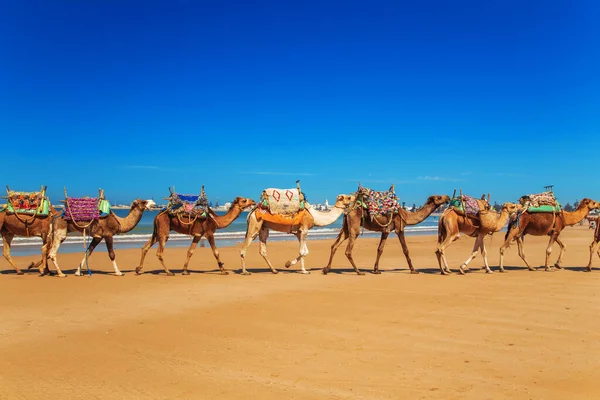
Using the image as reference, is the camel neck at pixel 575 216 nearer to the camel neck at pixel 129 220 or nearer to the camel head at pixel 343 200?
the camel head at pixel 343 200

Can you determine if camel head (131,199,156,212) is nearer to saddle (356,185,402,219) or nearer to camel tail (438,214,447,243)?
saddle (356,185,402,219)

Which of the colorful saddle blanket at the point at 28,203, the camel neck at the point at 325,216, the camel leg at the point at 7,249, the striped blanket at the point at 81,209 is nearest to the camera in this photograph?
the striped blanket at the point at 81,209

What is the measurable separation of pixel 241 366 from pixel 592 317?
5.87 meters

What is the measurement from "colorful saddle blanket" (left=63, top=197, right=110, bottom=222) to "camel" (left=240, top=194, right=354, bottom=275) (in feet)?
12.8

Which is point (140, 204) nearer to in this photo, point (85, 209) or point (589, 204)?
point (85, 209)

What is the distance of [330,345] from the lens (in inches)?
263

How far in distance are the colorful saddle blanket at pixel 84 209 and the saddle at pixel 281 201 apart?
4313mm

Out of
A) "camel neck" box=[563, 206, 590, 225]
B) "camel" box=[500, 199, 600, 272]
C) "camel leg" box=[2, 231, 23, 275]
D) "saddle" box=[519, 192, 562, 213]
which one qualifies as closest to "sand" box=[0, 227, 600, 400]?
"camel leg" box=[2, 231, 23, 275]

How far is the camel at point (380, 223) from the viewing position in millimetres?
14219

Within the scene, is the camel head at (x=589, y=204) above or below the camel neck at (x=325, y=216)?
above

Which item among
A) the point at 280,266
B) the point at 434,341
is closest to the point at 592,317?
the point at 434,341

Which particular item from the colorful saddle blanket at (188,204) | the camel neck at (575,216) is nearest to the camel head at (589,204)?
the camel neck at (575,216)

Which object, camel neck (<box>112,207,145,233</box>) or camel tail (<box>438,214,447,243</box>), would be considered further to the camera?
camel tail (<box>438,214,447,243</box>)

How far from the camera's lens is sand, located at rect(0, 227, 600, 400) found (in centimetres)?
523
